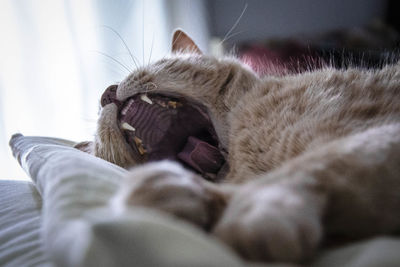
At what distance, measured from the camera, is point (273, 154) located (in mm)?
876

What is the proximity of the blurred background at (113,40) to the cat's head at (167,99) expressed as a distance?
0.33 m

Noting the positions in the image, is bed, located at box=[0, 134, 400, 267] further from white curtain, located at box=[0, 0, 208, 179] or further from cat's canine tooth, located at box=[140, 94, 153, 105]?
white curtain, located at box=[0, 0, 208, 179]

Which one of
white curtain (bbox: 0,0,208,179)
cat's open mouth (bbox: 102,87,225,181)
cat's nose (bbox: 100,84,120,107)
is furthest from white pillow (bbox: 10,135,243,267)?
white curtain (bbox: 0,0,208,179)

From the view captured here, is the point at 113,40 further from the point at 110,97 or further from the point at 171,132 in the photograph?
the point at 171,132

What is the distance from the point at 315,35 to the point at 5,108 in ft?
9.09

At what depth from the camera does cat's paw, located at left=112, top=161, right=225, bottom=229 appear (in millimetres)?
466

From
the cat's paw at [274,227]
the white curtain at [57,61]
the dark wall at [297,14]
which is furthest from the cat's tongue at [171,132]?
the dark wall at [297,14]

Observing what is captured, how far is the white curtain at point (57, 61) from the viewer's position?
7.65ft

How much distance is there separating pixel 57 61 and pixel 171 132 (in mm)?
1817

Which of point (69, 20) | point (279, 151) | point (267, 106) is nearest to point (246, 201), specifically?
point (279, 151)

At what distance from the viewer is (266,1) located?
345cm

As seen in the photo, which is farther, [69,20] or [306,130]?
[69,20]

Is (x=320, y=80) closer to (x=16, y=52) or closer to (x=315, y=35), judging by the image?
(x=16, y=52)

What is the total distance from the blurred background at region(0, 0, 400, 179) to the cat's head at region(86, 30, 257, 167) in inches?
13.1
